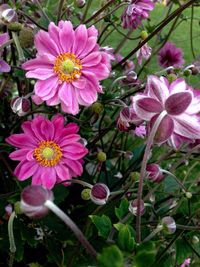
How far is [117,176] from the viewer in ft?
2.48

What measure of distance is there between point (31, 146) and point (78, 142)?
0.06 meters

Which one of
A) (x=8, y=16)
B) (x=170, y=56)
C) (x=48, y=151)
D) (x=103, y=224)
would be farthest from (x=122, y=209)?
(x=170, y=56)

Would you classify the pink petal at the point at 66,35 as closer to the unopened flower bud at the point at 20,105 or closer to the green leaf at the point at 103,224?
the unopened flower bud at the point at 20,105

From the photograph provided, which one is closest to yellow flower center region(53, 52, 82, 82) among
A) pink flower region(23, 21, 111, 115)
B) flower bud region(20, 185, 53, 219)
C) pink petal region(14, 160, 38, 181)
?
pink flower region(23, 21, 111, 115)

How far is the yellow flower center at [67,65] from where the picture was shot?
57 cm

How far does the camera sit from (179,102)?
1.35 ft

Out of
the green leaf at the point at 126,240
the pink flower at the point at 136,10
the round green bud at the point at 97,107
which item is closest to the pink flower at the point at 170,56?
the pink flower at the point at 136,10

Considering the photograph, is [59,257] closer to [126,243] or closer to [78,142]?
[78,142]

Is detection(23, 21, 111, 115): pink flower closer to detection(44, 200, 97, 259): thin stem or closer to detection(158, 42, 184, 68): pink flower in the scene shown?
detection(44, 200, 97, 259): thin stem

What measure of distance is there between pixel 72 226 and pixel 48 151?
0.89 ft

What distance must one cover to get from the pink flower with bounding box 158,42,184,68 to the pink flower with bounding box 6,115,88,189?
46 cm

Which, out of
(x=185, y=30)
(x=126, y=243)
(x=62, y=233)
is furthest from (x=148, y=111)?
(x=185, y=30)

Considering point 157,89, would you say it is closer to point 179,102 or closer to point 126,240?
point 179,102

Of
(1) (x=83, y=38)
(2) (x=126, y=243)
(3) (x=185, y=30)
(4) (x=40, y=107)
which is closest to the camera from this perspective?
(2) (x=126, y=243)
